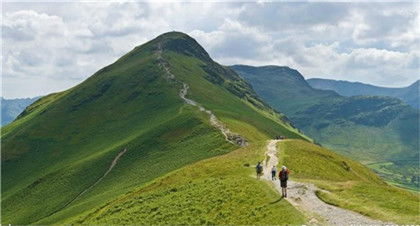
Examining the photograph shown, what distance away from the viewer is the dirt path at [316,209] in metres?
42.4

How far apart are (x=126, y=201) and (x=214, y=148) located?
1977 inches

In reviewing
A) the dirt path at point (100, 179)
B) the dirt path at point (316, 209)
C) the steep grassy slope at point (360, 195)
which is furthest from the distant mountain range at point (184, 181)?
the dirt path at point (100, 179)

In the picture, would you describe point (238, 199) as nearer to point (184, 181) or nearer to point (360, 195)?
point (360, 195)

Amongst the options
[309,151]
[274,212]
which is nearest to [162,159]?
[309,151]

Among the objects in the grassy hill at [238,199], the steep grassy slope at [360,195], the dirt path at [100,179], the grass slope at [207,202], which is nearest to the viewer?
the steep grassy slope at [360,195]

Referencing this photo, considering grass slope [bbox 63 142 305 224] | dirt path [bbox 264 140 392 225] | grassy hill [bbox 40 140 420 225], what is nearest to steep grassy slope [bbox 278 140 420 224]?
grassy hill [bbox 40 140 420 225]

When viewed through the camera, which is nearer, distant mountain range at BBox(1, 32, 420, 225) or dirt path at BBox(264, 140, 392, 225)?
dirt path at BBox(264, 140, 392, 225)

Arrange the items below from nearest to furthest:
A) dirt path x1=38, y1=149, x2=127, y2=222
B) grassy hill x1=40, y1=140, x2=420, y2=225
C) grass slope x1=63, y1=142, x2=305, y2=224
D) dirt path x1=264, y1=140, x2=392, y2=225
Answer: dirt path x1=264, y1=140, x2=392, y2=225 < grassy hill x1=40, y1=140, x2=420, y2=225 < grass slope x1=63, y1=142, x2=305, y2=224 < dirt path x1=38, y1=149, x2=127, y2=222

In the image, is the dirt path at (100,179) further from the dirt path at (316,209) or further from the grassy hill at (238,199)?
the dirt path at (316,209)

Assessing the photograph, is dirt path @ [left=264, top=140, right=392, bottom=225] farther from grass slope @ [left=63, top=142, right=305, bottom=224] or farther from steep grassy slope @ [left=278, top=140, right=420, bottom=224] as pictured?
grass slope @ [left=63, top=142, right=305, bottom=224]

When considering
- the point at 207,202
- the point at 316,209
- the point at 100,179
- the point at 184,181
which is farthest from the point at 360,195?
the point at 100,179

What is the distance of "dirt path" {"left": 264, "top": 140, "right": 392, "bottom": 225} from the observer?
42356 mm

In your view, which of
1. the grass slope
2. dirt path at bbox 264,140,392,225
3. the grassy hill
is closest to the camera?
dirt path at bbox 264,140,392,225

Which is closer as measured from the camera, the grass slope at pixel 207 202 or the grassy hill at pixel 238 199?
the grassy hill at pixel 238 199
